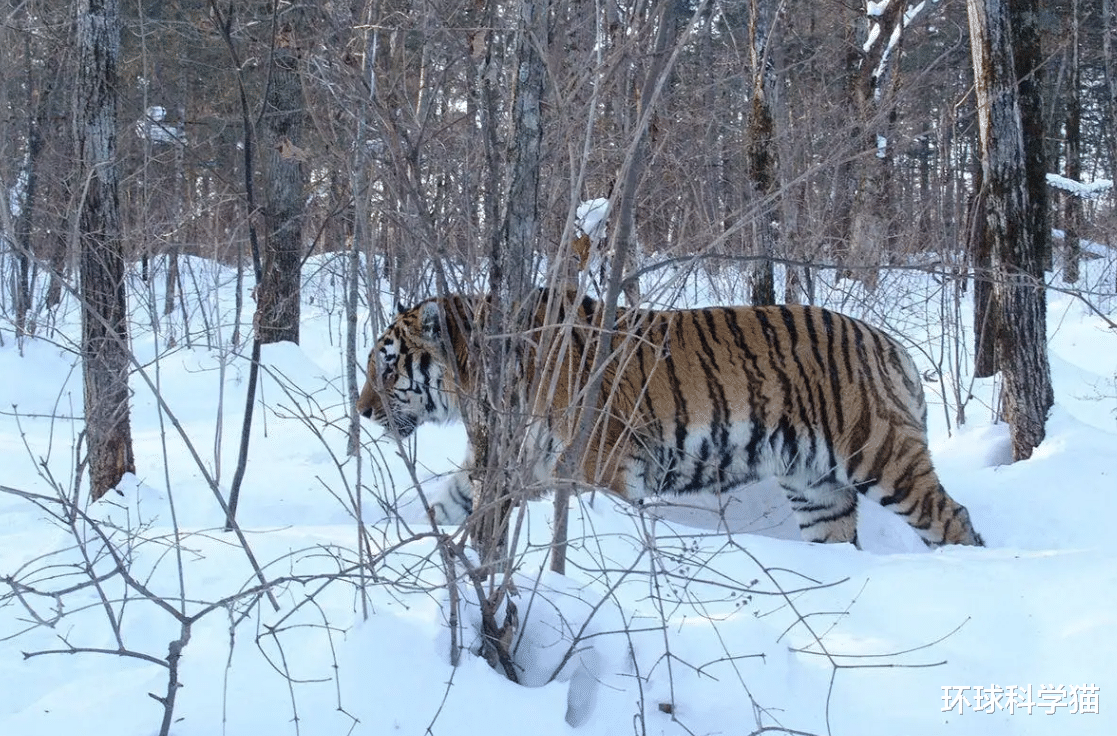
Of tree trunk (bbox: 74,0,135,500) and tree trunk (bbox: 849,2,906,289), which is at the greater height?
tree trunk (bbox: 849,2,906,289)

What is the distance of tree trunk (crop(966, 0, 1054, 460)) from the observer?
5242mm

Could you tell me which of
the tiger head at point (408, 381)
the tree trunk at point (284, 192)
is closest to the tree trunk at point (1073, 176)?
the tree trunk at point (284, 192)

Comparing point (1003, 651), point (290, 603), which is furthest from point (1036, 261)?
point (290, 603)

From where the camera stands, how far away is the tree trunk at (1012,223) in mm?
5242

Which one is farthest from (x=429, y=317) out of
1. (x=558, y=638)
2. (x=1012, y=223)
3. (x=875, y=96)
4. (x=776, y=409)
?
(x=875, y=96)

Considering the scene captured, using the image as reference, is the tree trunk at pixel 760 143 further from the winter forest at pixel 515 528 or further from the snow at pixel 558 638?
the snow at pixel 558 638

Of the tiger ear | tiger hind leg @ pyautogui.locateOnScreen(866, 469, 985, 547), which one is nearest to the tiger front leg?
the tiger ear

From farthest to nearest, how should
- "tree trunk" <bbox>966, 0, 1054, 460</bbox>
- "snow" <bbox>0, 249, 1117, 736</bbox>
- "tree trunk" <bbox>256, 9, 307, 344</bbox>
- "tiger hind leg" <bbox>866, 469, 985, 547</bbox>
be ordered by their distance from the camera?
"tree trunk" <bbox>256, 9, 307, 344</bbox>
"tree trunk" <bbox>966, 0, 1054, 460</bbox>
"tiger hind leg" <bbox>866, 469, 985, 547</bbox>
"snow" <bbox>0, 249, 1117, 736</bbox>

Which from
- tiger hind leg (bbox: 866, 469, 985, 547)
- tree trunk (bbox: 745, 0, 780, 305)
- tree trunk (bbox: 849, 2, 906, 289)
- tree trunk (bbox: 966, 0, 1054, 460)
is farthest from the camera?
tree trunk (bbox: 849, 2, 906, 289)

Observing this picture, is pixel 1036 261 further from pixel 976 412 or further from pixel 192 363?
pixel 192 363

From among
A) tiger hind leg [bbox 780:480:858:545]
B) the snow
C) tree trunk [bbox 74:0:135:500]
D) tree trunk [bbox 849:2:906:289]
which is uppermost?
tree trunk [bbox 849:2:906:289]

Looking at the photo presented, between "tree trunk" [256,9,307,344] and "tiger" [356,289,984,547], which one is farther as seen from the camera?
"tree trunk" [256,9,307,344]

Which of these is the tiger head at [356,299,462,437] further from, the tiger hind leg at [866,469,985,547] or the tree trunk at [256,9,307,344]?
the tree trunk at [256,9,307,344]

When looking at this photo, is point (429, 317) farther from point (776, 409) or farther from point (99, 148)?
point (99, 148)
